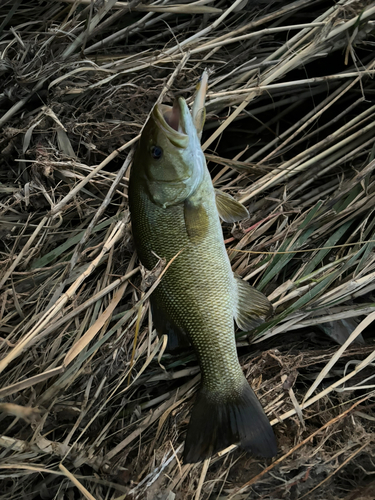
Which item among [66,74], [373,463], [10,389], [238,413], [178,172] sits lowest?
[373,463]

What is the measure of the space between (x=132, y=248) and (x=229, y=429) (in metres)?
1.01

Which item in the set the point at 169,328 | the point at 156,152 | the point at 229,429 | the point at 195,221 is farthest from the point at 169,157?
the point at 229,429

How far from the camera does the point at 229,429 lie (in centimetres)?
161

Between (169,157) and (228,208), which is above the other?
(169,157)

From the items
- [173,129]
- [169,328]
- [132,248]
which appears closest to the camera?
[173,129]

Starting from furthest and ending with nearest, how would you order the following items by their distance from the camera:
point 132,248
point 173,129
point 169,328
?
point 132,248
point 169,328
point 173,129

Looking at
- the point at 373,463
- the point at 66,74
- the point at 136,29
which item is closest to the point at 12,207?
the point at 66,74

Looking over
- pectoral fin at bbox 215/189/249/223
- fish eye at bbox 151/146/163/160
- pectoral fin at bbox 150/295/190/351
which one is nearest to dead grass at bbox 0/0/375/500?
pectoral fin at bbox 150/295/190/351

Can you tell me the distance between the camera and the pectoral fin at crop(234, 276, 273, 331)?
173cm

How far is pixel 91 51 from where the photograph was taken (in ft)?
6.89

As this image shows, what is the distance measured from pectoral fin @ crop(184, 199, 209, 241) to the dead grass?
0.38 metres

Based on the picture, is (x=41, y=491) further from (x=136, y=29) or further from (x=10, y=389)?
(x=136, y=29)

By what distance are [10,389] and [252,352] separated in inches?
48.6

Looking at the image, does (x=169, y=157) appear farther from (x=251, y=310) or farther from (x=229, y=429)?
(x=229, y=429)
